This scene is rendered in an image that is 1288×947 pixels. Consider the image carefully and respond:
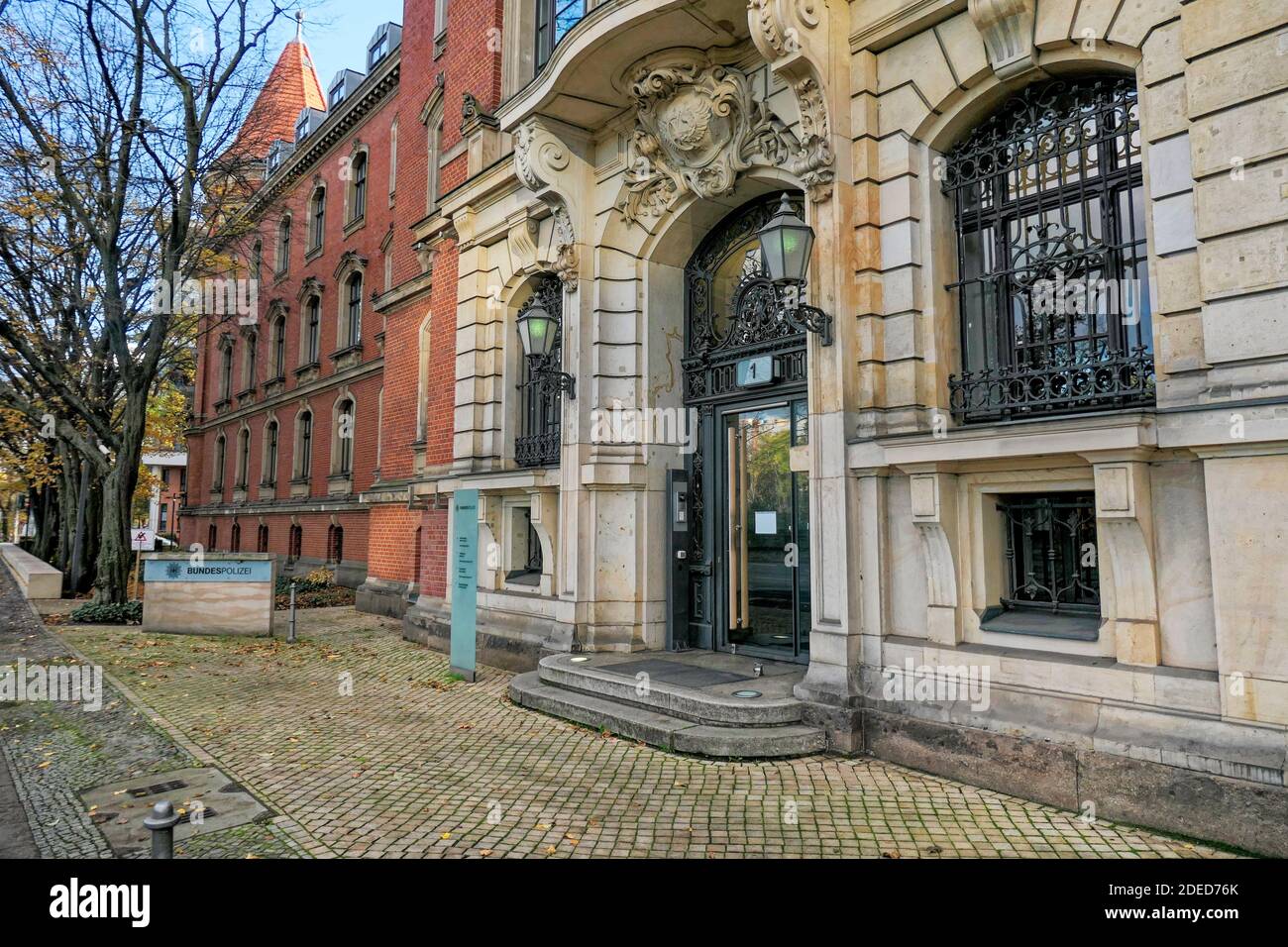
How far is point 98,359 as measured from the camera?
1642cm

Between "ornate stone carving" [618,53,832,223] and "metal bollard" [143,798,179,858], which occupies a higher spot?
"ornate stone carving" [618,53,832,223]

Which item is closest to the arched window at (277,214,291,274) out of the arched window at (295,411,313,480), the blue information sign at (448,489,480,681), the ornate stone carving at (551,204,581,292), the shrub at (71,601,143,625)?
the arched window at (295,411,313,480)

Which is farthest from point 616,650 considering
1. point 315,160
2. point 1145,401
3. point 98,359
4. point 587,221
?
point 315,160

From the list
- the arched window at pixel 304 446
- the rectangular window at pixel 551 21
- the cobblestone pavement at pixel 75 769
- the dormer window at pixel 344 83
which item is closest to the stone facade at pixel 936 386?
the rectangular window at pixel 551 21

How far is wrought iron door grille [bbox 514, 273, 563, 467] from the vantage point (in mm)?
10164

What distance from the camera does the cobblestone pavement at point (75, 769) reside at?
446cm

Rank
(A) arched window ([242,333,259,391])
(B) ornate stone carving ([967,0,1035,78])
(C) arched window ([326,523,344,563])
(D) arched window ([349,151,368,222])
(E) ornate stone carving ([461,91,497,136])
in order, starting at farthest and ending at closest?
(A) arched window ([242,333,259,391]) < (D) arched window ([349,151,368,222]) < (C) arched window ([326,523,344,563]) < (E) ornate stone carving ([461,91,497,136]) < (B) ornate stone carving ([967,0,1035,78])

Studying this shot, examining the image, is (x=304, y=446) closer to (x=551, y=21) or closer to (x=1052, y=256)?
(x=551, y=21)

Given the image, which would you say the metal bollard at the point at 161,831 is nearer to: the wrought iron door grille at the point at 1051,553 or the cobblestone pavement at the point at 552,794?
the cobblestone pavement at the point at 552,794

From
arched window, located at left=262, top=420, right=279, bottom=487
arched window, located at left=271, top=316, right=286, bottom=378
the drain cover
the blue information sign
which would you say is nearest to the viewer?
the drain cover

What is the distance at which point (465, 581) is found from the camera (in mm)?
9367

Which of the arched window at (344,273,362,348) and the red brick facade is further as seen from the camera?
the arched window at (344,273,362,348)

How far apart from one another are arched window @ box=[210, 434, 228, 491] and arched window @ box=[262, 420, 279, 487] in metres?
5.46

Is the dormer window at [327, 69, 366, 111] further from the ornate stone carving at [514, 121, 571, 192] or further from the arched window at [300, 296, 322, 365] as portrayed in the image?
the ornate stone carving at [514, 121, 571, 192]
